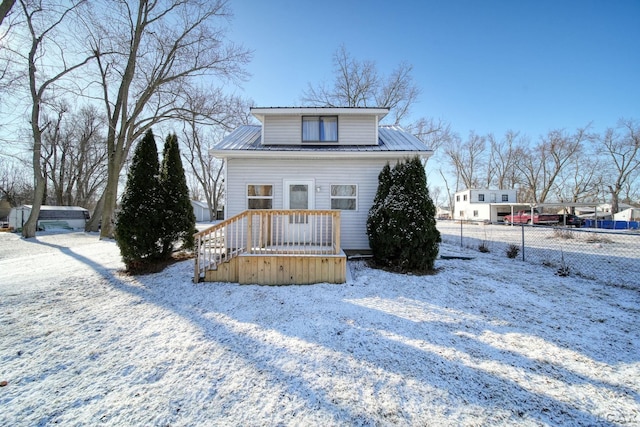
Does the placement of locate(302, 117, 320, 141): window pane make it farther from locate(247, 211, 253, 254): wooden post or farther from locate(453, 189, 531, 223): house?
locate(453, 189, 531, 223): house

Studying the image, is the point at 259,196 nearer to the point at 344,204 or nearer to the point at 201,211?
the point at 344,204

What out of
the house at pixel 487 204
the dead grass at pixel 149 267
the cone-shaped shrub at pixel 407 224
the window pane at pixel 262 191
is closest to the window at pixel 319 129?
the window pane at pixel 262 191

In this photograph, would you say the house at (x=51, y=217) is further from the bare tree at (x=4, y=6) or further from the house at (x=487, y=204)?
the house at (x=487, y=204)

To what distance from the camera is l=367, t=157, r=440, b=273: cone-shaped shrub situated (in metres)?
6.01

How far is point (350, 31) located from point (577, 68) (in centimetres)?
1108

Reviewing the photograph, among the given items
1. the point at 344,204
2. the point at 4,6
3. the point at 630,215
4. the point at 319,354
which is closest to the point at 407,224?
the point at 344,204

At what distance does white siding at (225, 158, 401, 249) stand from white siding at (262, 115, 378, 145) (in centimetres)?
112

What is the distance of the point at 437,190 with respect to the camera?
58.1 m

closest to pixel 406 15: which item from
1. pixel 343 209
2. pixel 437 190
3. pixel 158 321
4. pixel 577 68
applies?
pixel 343 209

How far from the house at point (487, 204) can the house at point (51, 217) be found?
136ft

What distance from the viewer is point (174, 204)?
6.56 m

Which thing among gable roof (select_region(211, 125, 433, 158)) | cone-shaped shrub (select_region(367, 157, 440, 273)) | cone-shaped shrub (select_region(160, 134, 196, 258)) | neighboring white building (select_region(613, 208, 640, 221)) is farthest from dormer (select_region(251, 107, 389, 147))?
neighboring white building (select_region(613, 208, 640, 221))

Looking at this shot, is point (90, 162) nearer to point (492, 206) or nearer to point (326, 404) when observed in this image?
point (326, 404)

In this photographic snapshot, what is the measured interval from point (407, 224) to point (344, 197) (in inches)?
86.0
